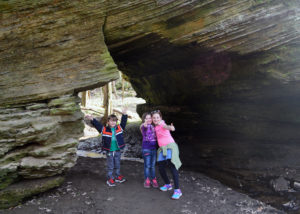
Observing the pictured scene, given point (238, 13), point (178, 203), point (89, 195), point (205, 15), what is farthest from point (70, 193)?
point (238, 13)

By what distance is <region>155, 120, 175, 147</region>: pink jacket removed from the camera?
7.33m

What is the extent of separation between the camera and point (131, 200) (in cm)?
723

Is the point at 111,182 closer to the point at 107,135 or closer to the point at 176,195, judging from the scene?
the point at 107,135

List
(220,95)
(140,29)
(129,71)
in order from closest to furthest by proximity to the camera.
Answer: (140,29) < (220,95) < (129,71)

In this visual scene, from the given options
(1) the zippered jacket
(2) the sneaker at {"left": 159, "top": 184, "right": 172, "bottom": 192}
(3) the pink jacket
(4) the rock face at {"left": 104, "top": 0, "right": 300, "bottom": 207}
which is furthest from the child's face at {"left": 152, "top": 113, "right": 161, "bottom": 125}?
(4) the rock face at {"left": 104, "top": 0, "right": 300, "bottom": 207}

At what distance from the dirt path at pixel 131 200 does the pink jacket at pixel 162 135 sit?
1568mm

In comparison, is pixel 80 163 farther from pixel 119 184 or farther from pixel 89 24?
pixel 89 24

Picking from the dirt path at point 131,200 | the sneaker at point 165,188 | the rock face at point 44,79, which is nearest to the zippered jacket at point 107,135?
the rock face at point 44,79

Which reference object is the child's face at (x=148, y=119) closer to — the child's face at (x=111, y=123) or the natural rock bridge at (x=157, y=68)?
the child's face at (x=111, y=123)

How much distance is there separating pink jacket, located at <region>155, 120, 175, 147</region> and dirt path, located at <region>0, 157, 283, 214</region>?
1.57 m

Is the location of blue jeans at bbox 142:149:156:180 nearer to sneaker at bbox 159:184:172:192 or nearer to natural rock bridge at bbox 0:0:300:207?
sneaker at bbox 159:184:172:192

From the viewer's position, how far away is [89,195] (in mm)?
7457

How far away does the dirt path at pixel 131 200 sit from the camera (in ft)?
22.2

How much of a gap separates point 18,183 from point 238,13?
837cm
